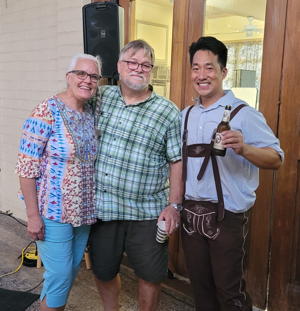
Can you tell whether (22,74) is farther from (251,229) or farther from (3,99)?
(251,229)

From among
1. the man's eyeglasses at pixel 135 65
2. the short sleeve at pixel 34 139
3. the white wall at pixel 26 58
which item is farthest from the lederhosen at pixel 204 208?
the white wall at pixel 26 58

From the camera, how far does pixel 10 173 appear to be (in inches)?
181

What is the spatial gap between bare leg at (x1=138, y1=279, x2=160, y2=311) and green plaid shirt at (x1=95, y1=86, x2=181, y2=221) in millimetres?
390

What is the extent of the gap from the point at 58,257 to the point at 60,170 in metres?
0.44

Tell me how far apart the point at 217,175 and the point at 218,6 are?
1.44 meters

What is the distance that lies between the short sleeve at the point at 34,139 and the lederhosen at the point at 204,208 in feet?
2.18

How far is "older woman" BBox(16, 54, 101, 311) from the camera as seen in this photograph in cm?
184

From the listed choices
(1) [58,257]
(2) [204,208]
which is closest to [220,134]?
(2) [204,208]

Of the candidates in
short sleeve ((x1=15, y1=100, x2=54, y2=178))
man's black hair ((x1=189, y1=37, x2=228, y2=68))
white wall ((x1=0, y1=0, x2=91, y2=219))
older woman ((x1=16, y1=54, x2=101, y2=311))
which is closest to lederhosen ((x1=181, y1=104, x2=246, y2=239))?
man's black hair ((x1=189, y1=37, x2=228, y2=68))

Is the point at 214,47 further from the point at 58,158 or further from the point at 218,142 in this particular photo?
the point at 58,158

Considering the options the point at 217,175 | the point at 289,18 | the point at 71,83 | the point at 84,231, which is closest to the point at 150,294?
the point at 84,231

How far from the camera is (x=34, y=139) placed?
182 cm

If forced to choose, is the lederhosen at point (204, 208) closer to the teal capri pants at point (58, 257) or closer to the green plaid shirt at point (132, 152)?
the green plaid shirt at point (132, 152)

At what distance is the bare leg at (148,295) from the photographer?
2.12m
